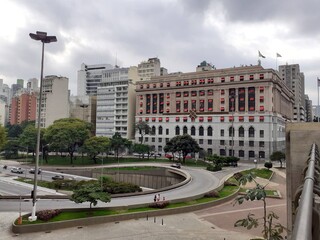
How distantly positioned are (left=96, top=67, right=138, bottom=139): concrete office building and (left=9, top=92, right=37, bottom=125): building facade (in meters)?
61.7

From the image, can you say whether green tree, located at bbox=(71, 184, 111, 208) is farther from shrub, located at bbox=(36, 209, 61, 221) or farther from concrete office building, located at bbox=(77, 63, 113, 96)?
concrete office building, located at bbox=(77, 63, 113, 96)

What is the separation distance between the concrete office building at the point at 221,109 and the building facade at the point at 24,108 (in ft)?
273

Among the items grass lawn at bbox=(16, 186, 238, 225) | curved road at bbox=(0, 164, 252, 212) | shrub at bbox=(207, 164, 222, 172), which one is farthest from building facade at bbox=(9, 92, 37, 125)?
grass lawn at bbox=(16, 186, 238, 225)

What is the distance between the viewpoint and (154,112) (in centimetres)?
11031

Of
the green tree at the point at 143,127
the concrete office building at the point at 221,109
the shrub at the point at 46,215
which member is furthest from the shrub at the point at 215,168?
the shrub at the point at 46,215

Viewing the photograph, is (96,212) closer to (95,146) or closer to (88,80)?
(95,146)

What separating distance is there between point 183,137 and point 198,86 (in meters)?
28.2

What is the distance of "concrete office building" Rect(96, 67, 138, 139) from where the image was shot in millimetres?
117562

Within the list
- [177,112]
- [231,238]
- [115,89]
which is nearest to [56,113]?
[115,89]

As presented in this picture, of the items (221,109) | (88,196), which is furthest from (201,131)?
(88,196)

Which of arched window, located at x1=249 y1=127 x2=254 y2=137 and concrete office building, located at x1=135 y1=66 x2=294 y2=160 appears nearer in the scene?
concrete office building, located at x1=135 y1=66 x2=294 y2=160

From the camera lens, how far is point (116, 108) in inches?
4705

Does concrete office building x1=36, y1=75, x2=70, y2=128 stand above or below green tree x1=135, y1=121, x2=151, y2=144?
above

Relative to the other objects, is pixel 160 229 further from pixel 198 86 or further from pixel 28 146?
pixel 28 146
